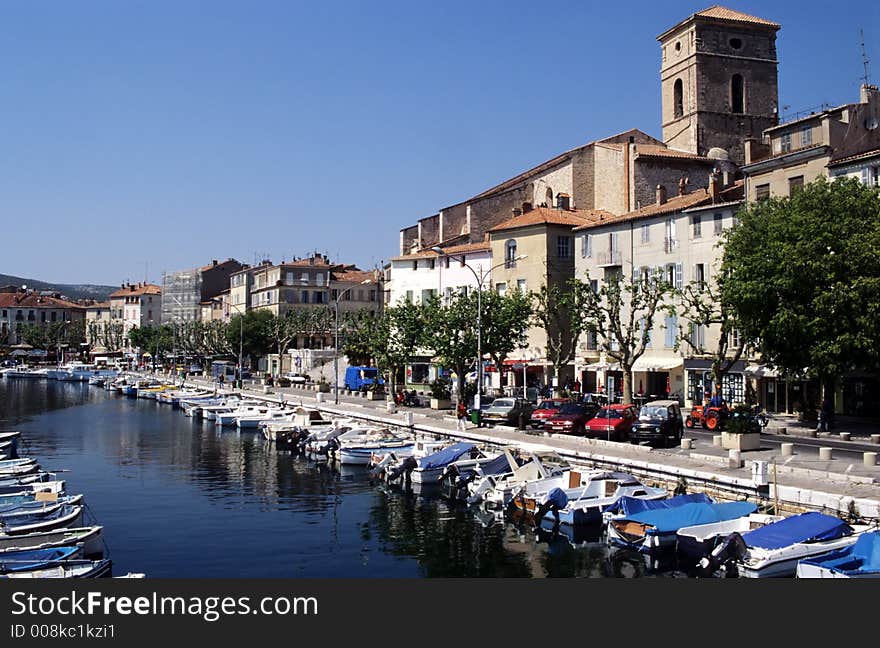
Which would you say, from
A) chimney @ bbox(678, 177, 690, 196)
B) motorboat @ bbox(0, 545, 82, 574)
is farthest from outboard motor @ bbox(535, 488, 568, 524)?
chimney @ bbox(678, 177, 690, 196)

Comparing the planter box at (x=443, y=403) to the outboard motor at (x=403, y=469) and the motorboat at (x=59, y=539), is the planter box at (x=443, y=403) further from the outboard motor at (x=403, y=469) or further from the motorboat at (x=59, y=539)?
the motorboat at (x=59, y=539)

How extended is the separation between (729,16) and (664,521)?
2694 inches

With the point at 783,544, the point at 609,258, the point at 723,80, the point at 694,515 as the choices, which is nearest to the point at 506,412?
the point at 609,258

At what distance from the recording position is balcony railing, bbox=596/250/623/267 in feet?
209

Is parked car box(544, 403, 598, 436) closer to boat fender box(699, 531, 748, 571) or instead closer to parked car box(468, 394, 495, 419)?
parked car box(468, 394, 495, 419)

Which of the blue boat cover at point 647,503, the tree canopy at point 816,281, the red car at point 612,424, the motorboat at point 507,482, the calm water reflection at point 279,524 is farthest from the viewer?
the red car at point 612,424

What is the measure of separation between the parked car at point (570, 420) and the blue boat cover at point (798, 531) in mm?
19659

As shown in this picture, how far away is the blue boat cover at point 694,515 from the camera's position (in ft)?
82.2

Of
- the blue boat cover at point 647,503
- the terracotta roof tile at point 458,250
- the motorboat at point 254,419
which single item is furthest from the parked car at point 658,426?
the terracotta roof tile at point 458,250

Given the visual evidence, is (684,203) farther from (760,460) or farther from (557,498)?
(557,498)

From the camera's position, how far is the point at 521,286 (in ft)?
231

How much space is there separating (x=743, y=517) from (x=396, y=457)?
1934 centimetres

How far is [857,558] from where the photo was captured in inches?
794

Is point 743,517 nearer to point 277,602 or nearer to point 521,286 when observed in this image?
point 277,602
